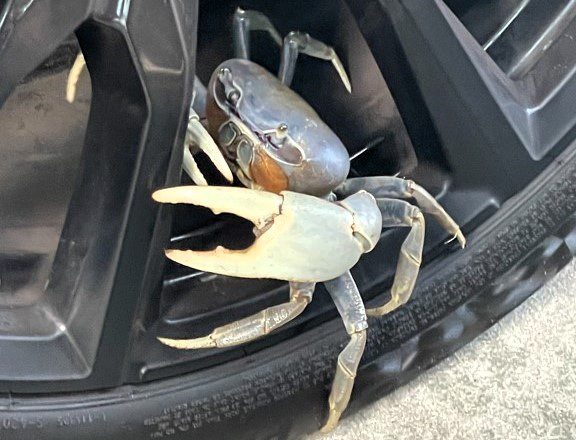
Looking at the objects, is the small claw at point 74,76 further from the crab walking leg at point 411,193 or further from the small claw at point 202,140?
the crab walking leg at point 411,193

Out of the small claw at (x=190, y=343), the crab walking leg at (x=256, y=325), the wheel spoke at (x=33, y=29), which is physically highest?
the wheel spoke at (x=33, y=29)

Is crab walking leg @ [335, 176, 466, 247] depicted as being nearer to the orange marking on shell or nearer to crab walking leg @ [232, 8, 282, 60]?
the orange marking on shell

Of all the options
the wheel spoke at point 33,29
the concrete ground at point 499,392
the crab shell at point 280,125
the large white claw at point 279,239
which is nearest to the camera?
the wheel spoke at point 33,29

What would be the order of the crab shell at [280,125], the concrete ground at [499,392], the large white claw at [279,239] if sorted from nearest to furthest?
the large white claw at [279,239], the crab shell at [280,125], the concrete ground at [499,392]

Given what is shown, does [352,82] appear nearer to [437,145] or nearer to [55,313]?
[437,145]

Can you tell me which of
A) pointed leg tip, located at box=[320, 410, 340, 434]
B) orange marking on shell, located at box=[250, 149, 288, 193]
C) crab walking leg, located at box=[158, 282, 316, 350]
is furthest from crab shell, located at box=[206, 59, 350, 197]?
pointed leg tip, located at box=[320, 410, 340, 434]

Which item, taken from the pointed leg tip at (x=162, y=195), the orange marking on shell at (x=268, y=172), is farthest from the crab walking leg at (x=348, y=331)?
the pointed leg tip at (x=162, y=195)

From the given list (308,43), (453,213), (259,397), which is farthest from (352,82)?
(259,397)

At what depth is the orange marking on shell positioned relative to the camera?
0.79 meters

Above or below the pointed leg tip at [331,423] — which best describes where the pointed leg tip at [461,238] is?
above

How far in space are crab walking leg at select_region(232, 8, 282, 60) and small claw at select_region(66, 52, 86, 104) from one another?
6.0 inches

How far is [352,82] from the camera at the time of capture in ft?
2.85

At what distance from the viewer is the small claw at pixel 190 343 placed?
72 cm

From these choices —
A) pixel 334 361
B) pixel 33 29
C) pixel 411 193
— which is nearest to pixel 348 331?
pixel 334 361
